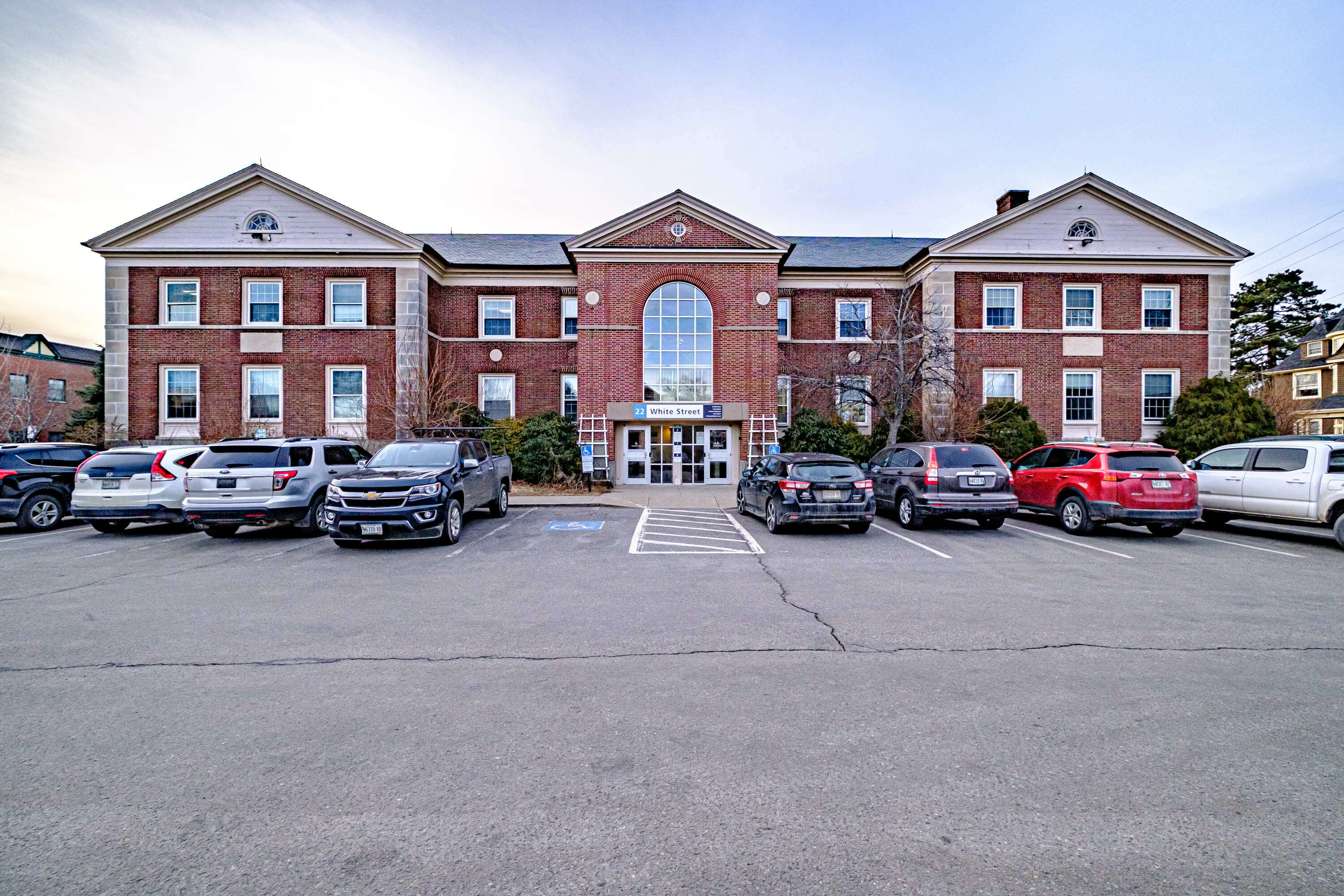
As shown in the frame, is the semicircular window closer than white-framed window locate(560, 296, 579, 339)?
Yes

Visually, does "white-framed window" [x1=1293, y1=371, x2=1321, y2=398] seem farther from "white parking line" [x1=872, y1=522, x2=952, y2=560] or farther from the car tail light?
the car tail light

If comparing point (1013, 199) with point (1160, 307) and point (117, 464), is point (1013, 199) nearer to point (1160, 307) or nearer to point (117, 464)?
point (1160, 307)

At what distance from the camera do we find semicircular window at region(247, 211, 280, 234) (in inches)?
969

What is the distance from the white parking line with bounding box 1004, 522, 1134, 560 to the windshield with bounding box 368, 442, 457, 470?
35.2 feet

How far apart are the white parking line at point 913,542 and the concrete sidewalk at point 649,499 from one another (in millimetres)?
4286

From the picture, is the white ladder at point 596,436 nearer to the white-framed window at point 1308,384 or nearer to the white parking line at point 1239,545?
the white parking line at point 1239,545

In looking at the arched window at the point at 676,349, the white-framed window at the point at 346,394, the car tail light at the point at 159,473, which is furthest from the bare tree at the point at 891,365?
the car tail light at the point at 159,473

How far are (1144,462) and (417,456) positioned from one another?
12.8 m

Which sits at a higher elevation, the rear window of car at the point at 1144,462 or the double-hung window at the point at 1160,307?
the double-hung window at the point at 1160,307

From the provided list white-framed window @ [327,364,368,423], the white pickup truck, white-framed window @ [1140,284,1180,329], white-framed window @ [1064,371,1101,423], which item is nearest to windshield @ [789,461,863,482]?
the white pickup truck

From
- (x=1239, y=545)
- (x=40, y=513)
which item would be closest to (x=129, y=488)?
(x=40, y=513)

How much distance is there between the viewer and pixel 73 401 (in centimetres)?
4878

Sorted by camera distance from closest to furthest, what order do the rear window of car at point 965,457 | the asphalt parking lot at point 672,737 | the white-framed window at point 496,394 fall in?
the asphalt parking lot at point 672,737 → the rear window of car at point 965,457 → the white-framed window at point 496,394

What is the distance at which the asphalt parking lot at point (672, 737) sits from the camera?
2746mm
